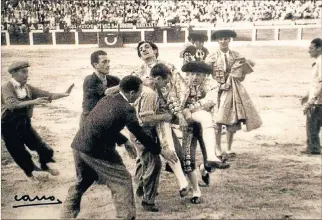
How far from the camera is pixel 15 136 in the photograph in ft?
9.02

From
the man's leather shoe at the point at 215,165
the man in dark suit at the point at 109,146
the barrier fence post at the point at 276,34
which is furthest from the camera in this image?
the barrier fence post at the point at 276,34

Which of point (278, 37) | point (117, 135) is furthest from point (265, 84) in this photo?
point (117, 135)

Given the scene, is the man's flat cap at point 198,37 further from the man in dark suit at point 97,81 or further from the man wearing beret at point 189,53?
the man in dark suit at point 97,81

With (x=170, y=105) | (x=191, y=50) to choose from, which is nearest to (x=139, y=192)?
(x=170, y=105)

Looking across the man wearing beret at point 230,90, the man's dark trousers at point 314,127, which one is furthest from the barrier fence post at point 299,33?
the man's dark trousers at point 314,127

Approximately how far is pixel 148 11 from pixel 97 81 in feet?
1.95

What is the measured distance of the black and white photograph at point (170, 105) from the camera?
8.27ft

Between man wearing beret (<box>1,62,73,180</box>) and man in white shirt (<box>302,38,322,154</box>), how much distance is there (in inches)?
59.7

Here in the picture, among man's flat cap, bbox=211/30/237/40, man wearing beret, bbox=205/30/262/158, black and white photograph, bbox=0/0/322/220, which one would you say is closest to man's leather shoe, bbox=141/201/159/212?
black and white photograph, bbox=0/0/322/220

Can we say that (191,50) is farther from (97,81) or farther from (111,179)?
(111,179)

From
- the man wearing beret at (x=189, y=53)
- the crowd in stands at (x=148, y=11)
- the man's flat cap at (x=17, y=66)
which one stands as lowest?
the man's flat cap at (x=17, y=66)

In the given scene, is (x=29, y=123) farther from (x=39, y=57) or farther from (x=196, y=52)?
(x=196, y=52)

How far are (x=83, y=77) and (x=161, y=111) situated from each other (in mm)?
555

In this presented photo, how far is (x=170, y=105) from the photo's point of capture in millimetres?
2512
